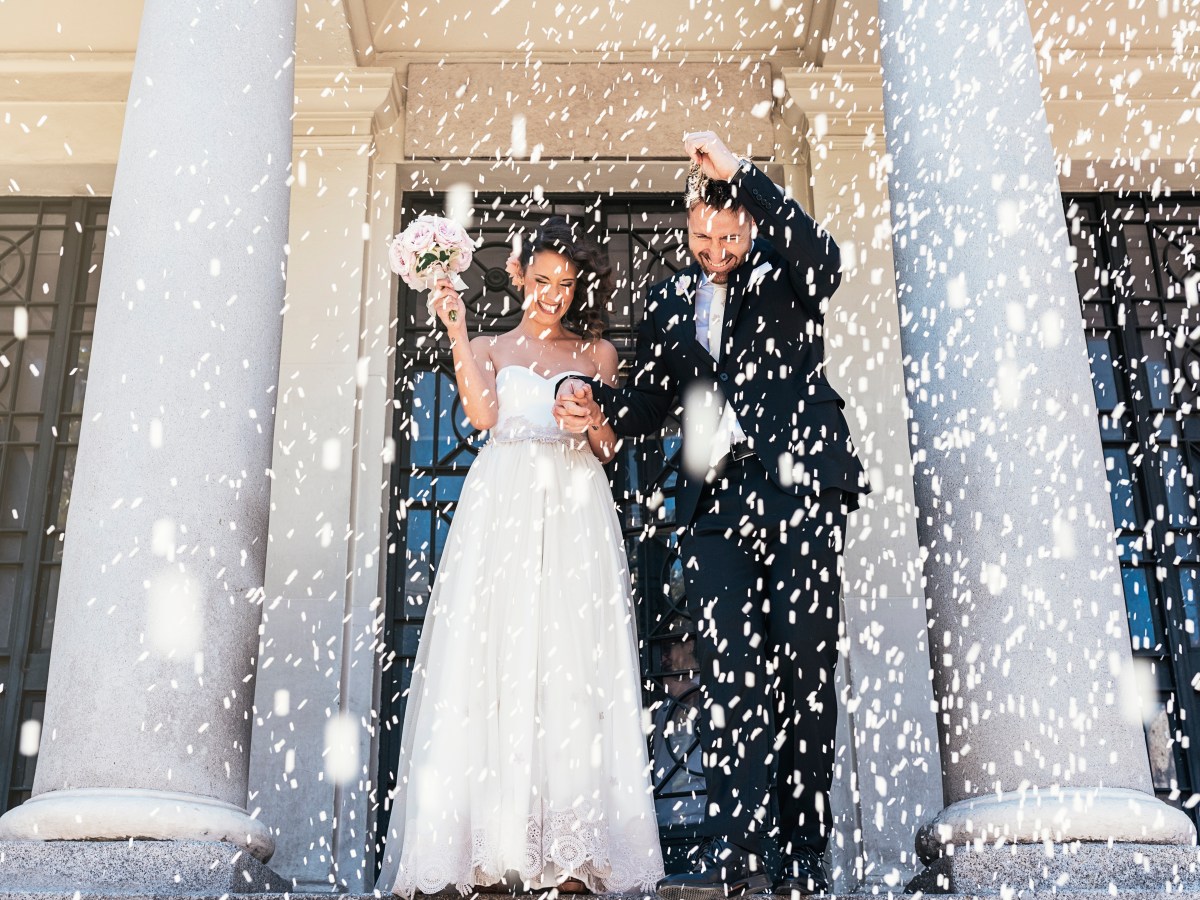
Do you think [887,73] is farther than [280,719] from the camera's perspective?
No

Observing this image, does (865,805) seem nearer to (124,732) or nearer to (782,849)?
(782,849)

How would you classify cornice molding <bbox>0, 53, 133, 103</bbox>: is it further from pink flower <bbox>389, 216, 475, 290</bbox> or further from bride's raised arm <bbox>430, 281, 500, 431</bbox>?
bride's raised arm <bbox>430, 281, 500, 431</bbox>

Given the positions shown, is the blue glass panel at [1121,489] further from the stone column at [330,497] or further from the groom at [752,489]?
the stone column at [330,497]

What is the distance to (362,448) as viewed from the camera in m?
9.96

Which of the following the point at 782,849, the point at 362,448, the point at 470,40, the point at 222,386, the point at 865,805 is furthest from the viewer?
the point at 470,40

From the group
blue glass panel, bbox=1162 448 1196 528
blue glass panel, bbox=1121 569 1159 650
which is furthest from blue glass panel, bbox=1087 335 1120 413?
blue glass panel, bbox=1121 569 1159 650

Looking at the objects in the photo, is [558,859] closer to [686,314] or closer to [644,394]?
[644,394]

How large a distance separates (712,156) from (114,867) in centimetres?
383

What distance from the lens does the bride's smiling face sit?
690 cm

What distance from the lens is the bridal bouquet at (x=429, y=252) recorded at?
6750 millimetres

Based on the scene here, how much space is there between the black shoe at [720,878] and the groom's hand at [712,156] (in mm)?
2771

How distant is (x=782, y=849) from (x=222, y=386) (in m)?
3.29

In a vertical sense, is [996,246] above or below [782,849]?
above

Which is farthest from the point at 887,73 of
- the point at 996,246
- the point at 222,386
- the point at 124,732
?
the point at 124,732
